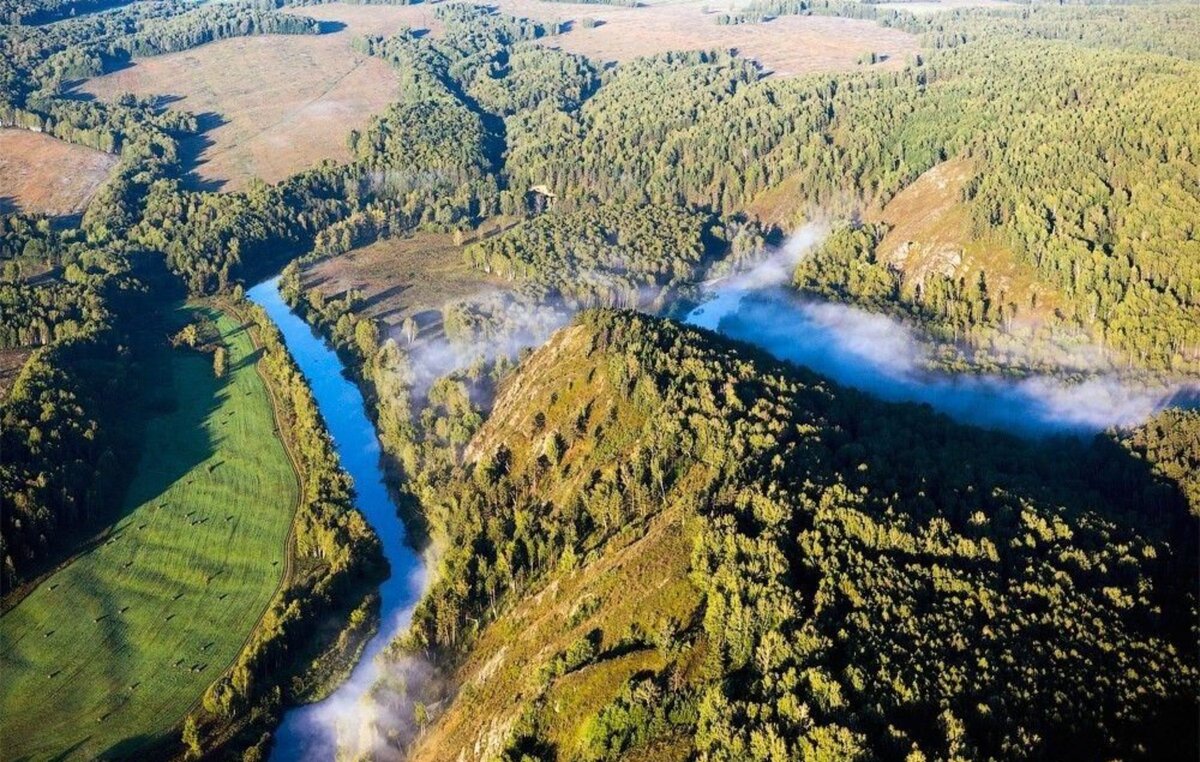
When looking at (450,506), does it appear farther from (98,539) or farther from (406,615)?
(98,539)

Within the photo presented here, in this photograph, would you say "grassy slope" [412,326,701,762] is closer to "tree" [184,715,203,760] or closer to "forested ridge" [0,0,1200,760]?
"forested ridge" [0,0,1200,760]

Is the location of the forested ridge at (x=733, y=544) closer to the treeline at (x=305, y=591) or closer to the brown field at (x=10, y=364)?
the treeline at (x=305, y=591)

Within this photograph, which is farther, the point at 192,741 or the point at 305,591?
the point at 305,591

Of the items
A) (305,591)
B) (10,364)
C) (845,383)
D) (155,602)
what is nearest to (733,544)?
(305,591)

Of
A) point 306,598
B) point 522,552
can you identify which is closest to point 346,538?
point 306,598

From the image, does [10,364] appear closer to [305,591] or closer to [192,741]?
[305,591]

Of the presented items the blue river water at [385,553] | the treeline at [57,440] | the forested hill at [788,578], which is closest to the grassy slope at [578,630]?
the forested hill at [788,578]
